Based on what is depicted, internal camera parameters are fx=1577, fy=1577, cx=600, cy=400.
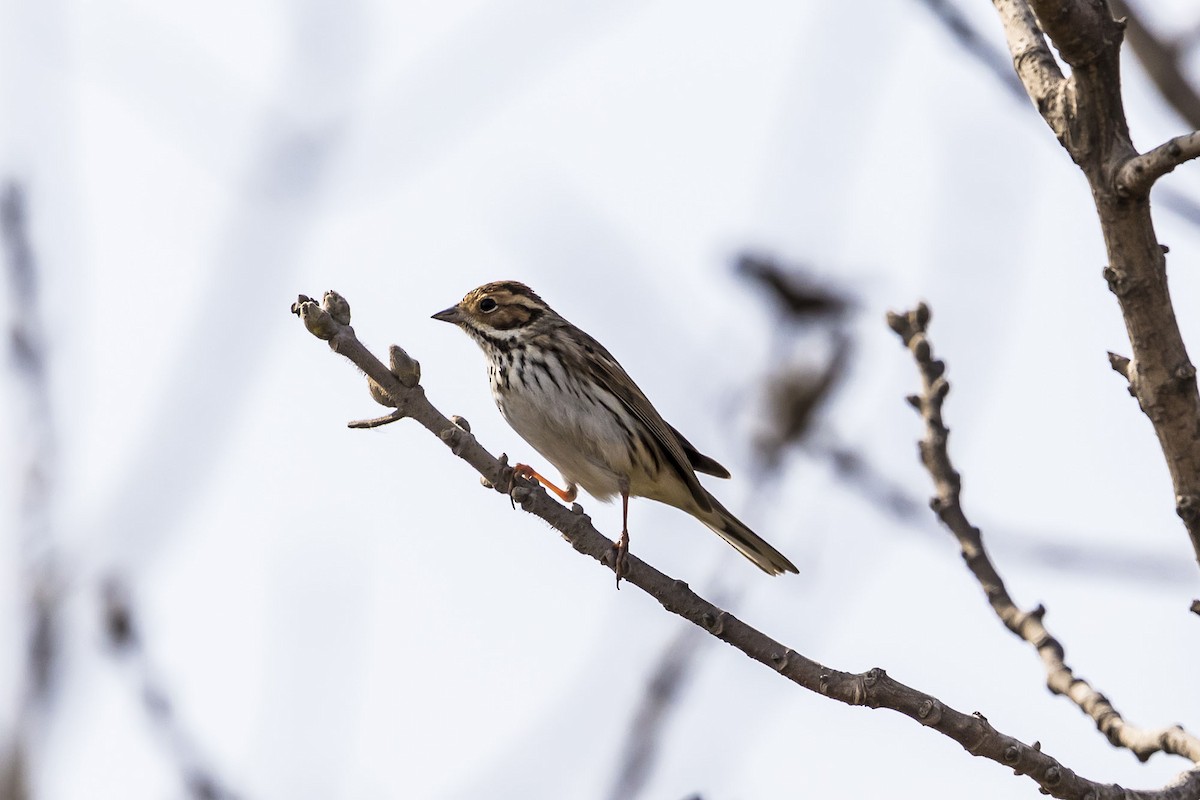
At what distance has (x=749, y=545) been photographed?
677cm

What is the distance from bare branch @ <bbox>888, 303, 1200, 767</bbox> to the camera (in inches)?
181

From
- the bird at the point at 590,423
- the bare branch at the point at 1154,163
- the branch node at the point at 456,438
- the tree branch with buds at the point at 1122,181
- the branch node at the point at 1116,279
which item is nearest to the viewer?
the bare branch at the point at 1154,163

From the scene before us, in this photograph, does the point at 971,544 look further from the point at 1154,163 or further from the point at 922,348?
the point at 1154,163

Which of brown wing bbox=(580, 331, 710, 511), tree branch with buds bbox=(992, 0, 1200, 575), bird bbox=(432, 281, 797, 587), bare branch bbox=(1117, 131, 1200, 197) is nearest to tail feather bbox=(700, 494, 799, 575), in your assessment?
bird bbox=(432, 281, 797, 587)

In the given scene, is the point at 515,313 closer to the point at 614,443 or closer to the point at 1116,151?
the point at 614,443

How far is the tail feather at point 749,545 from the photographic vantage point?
6.72 m

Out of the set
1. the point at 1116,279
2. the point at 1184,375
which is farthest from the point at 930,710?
the point at 1116,279

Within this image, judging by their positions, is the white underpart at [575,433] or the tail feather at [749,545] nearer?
the tail feather at [749,545]

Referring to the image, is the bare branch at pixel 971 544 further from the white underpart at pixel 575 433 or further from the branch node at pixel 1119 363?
the white underpart at pixel 575 433

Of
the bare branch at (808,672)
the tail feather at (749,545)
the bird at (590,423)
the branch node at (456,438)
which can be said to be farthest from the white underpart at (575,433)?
the branch node at (456,438)

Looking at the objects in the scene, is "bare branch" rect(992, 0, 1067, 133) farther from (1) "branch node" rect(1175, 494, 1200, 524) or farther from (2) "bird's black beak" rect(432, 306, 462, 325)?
(2) "bird's black beak" rect(432, 306, 462, 325)

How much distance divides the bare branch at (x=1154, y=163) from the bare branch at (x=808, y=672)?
136 centimetres

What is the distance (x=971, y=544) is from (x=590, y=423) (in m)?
2.52

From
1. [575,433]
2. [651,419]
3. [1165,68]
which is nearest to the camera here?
[1165,68]
